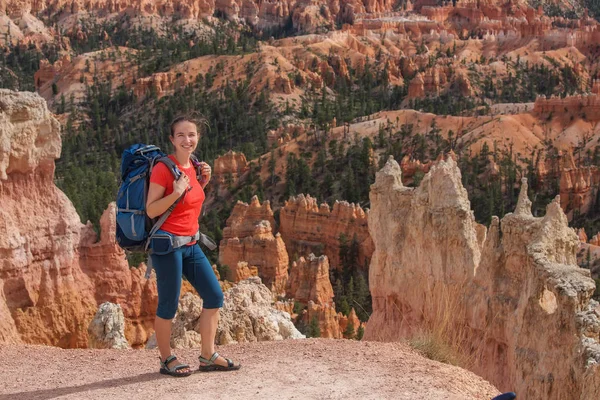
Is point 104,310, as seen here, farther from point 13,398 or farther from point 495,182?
point 495,182

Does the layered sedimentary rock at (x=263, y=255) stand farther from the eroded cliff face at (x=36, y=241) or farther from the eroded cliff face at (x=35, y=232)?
the eroded cliff face at (x=35, y=232)

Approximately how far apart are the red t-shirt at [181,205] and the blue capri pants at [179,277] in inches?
6.1

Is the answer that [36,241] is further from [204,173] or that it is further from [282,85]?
[282,85]

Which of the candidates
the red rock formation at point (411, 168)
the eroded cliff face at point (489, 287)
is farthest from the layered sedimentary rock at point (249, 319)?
the red rock formation at point (411, 168)

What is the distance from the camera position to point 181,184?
5.64 meters

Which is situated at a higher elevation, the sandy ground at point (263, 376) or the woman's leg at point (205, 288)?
the woman's leg at point (205, 288)

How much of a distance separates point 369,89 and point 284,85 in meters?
11.6

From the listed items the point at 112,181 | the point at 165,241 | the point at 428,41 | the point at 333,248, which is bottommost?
the point at 333,248

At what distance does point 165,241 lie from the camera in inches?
224

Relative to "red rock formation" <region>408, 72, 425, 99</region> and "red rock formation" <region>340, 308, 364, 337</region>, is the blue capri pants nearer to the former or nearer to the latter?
"red rock formation" <region>340, 308, 364, 337</region>

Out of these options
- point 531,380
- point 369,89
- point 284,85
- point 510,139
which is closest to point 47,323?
point 531,380

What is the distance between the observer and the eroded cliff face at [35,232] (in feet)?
32.9

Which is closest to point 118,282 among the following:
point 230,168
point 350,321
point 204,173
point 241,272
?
point 204,173

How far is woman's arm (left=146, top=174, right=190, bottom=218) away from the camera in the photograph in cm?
560
